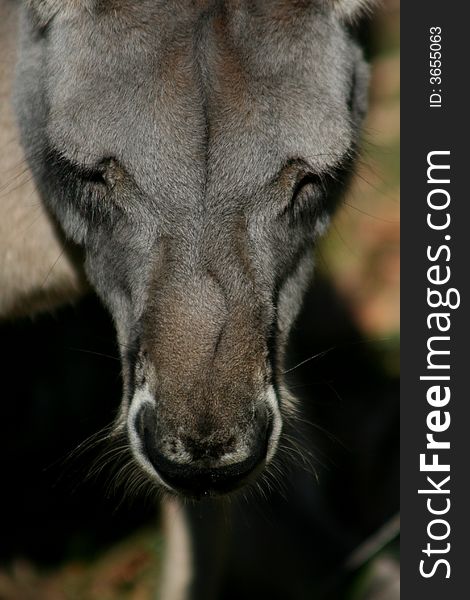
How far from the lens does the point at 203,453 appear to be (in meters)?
2.80

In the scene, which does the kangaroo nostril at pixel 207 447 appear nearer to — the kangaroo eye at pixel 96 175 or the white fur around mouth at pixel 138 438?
the white fur around mouth at pixel 138 438

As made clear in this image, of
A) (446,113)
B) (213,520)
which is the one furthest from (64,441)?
(446,113)

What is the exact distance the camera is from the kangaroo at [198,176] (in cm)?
286

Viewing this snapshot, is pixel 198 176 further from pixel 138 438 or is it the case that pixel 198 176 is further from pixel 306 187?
pixel 138 438

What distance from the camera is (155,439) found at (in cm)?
286

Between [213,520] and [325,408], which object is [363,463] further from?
[213,520]

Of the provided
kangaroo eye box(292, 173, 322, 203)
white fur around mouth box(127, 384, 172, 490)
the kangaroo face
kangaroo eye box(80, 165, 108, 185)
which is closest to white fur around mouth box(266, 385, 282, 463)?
the kangaroo face

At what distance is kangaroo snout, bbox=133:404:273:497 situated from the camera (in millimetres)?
2797

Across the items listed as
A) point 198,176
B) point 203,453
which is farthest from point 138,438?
point 198,176

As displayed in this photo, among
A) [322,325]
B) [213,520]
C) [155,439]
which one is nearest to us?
A: [155,439]

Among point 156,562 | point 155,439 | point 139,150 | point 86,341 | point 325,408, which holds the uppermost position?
point 139,150

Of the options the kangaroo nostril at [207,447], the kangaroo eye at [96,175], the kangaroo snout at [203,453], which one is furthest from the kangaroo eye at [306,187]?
the kangaroo nostril at [207,447]

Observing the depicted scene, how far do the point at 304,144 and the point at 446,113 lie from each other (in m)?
1.24

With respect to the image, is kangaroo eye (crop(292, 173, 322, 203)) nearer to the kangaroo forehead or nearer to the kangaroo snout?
the kangaroo forehead
